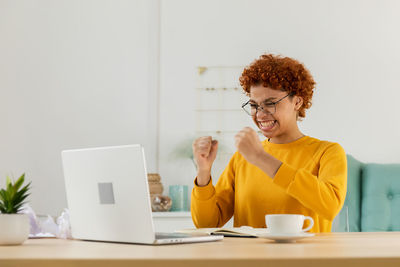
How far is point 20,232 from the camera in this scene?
3.74ft

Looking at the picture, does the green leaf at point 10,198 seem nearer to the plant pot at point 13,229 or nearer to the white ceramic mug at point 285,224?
the plant pot at point 13,229

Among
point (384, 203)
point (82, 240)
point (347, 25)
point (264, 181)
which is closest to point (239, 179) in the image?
point (264, 181)

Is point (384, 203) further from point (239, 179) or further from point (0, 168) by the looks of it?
point (0, 168)

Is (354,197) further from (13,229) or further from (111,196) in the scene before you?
(13,229)

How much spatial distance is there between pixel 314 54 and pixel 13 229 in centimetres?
282

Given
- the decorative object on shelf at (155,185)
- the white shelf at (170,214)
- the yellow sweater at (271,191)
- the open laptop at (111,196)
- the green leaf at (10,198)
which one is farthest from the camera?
the decorative object on shelf at (155,185)

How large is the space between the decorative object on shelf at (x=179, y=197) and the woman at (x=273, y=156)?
1255mm

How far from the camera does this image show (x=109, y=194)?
3.72 feet

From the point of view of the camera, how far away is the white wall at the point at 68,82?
3543 millimetres

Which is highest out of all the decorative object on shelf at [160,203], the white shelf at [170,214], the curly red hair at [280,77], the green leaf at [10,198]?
the curly red hair at [280,77]

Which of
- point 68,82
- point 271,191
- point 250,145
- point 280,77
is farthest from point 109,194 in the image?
point 68,82

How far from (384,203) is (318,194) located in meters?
1.48

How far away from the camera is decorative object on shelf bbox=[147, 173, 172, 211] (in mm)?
3158

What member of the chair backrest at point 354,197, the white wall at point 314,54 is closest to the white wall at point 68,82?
the white wall at point 314,54
